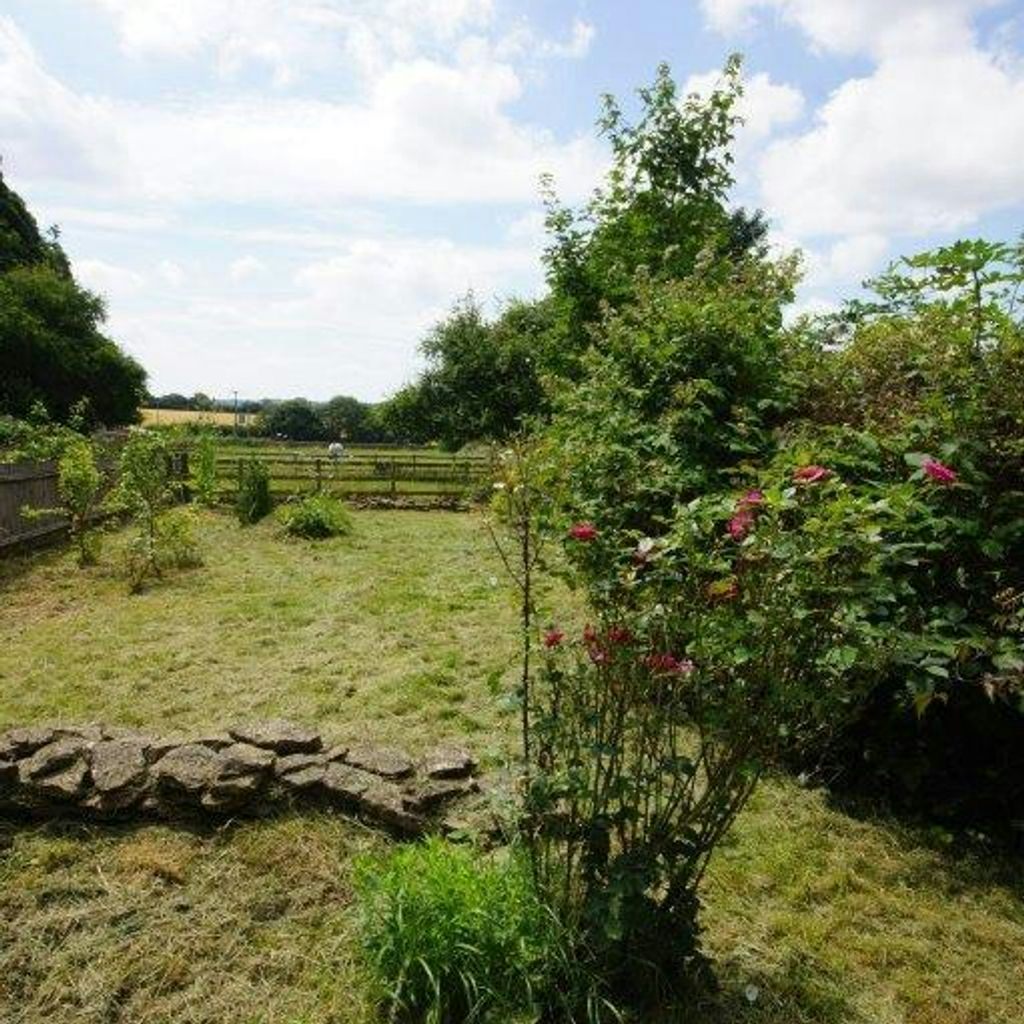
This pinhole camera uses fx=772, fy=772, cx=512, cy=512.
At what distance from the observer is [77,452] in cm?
1087

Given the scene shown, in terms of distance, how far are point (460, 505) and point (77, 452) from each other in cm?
967

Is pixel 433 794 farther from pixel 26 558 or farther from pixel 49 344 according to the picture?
pixel 49 344

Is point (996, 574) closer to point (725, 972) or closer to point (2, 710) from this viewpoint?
point (725, 972)

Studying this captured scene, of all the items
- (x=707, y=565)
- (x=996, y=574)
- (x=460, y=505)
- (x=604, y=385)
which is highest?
(x=604, y=385)

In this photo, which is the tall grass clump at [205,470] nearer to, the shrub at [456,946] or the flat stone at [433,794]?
the flat stone at [433,794]

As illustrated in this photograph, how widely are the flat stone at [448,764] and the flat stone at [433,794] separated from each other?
0.05m

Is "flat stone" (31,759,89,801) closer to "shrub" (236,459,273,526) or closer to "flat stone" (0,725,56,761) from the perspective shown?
"flat stone" (0,725,56,761)

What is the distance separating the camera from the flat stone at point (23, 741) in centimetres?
401

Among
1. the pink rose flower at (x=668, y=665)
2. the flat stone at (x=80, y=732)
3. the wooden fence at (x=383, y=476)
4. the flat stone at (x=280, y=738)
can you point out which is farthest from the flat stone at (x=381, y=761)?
the wooden fence at (x=383, y=476)

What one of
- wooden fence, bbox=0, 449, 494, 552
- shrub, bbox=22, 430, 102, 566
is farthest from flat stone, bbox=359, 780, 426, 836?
wooden fence, bbox=0, 449, 494, 552

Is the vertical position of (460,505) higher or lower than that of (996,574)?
lower

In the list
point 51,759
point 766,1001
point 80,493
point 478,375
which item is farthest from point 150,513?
point 478,375

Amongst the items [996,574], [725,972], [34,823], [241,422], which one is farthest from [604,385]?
[241,422]

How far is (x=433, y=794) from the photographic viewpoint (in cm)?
372
